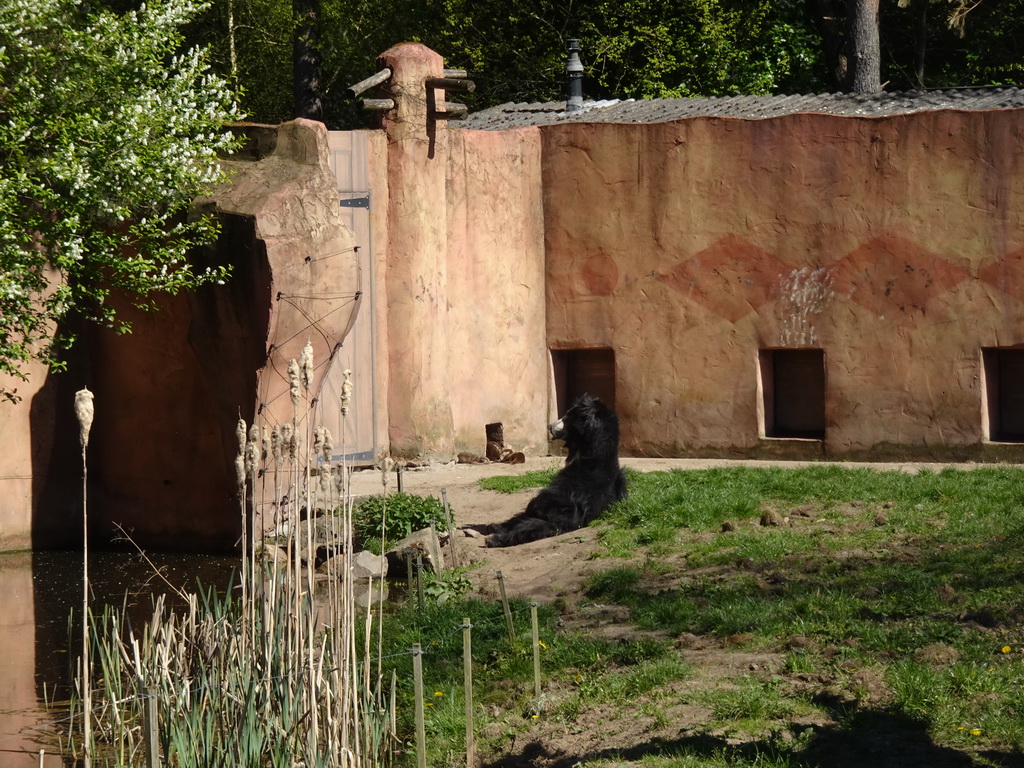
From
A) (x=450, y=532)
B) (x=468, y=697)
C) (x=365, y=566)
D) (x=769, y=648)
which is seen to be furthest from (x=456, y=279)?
(x=468, y=697)

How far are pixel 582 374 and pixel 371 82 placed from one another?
4.48 meters

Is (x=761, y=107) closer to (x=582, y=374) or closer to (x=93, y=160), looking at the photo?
(x=582, y=374)

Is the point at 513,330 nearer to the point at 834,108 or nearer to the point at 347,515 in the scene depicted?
the point at 834,108

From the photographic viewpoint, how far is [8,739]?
7.35 meters

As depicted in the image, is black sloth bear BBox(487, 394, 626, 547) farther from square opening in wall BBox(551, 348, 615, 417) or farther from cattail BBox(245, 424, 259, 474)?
cattail BBox(245, 424, 259, 474)

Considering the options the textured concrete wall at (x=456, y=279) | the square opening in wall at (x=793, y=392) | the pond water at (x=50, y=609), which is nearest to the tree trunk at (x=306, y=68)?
the textured concrete wall at (x=456, y=279)

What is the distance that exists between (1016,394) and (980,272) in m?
1.40

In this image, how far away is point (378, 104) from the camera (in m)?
15.0

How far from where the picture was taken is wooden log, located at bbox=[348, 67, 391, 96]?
49.0 feet

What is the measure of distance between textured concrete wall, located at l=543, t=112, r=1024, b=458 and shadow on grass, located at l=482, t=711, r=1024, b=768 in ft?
29.9

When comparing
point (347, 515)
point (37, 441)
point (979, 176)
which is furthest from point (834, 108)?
point (347, 515)

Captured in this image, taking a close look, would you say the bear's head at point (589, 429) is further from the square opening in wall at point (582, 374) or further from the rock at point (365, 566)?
the square opening in wall at point (582, 374)

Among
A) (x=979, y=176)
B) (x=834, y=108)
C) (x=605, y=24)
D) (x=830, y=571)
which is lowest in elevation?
(x=830, y=571)

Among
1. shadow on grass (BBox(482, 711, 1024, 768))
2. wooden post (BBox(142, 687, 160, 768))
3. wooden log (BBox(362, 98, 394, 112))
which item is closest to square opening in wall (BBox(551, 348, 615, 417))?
wooden log (BBox(362, 98, 394, 112))
